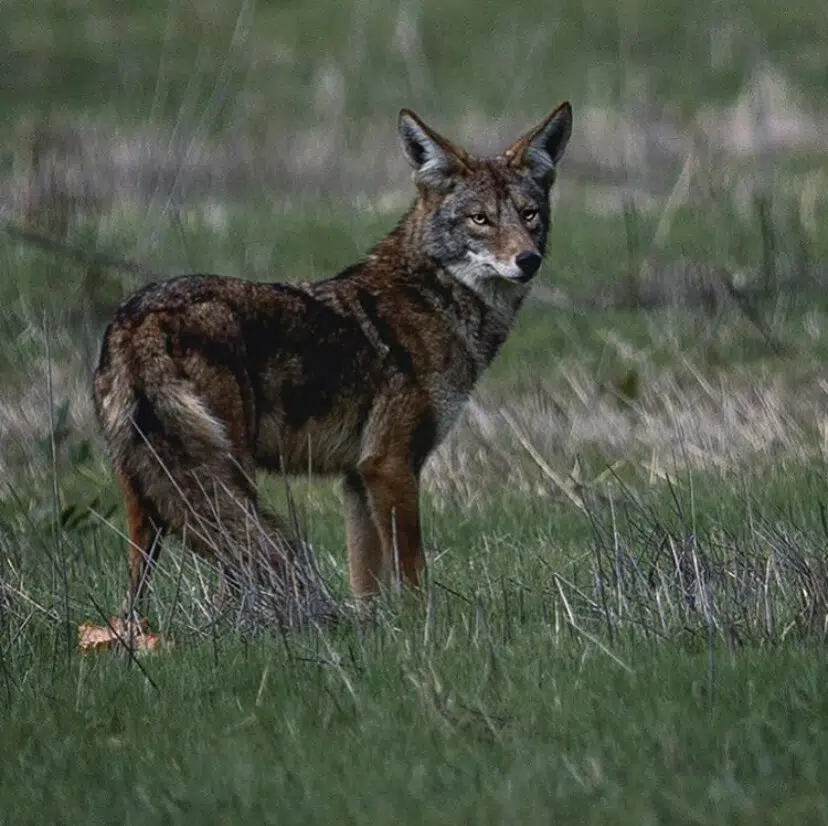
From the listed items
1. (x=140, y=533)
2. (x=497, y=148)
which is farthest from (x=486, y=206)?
(x=497, y=148)

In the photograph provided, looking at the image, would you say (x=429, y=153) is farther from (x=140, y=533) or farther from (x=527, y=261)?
(x=140, y=533)

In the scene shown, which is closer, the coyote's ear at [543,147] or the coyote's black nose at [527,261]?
the coyote's black nose at [527,261]

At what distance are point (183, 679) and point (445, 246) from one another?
2.85 metres

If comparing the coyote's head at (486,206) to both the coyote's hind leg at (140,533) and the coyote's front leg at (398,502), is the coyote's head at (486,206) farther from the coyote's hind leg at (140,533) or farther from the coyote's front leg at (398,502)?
the coyote's hind leg at (140,533)

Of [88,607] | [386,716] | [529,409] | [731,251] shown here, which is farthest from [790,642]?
[731,251]

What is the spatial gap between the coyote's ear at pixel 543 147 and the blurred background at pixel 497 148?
1264 millimetres

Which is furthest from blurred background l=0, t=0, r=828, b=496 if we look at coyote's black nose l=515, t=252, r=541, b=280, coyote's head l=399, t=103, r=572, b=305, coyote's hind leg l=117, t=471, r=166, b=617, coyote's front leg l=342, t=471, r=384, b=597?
coyote's front leg l=342, t=471, r=384, b=597

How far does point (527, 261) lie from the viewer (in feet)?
25.2

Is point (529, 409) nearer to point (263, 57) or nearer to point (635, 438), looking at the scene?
point (635, 438)

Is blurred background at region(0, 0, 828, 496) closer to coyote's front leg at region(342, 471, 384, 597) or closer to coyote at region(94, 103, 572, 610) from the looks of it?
coyote at region(94, 103, 572, 610)

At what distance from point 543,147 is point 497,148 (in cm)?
1076

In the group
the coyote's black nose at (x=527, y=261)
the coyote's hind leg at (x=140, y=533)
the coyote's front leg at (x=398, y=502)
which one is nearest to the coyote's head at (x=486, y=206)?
the coyote's black nose at (x=527, y=261)

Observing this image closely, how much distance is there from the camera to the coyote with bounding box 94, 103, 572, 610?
661 cm

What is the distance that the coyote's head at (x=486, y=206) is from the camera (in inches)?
307
